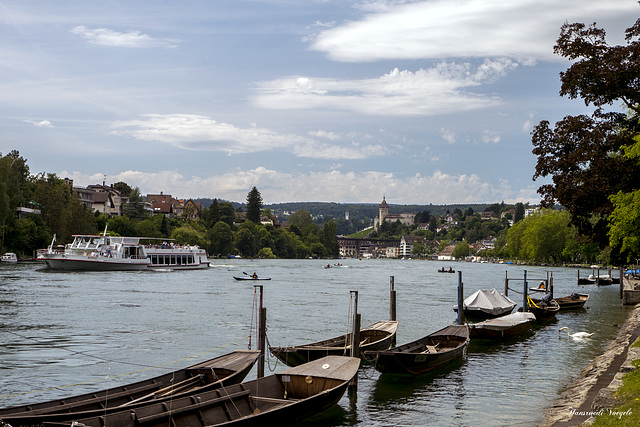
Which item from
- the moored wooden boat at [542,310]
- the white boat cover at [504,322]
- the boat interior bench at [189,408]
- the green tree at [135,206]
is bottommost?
the moored wooden boat at [542,310]

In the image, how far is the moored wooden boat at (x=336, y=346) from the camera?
23047 millimetres

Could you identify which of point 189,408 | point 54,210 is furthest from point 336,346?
point 54,210

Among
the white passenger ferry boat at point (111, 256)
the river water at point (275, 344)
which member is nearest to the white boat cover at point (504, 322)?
the river water at point (275, 344)

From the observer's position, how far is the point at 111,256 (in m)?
99.4

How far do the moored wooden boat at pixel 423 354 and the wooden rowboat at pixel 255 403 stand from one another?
294 centimetres

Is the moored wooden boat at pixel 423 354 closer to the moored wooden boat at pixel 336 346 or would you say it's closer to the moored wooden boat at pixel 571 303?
the moored wooden boat at pixel 336 346

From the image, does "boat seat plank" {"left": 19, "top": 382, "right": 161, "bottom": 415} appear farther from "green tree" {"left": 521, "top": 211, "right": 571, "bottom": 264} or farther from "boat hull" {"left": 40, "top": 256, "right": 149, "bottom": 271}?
"green tree" {"left": 521, "top": 211, "right": 571, "bottom": 264}

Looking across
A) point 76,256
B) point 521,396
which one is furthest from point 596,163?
point 76,256

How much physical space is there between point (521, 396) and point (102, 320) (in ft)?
98.6

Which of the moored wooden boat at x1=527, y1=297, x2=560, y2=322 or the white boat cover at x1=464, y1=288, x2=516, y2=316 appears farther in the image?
the white boat cover at x1=464, y1=288, x2=516, y2=316

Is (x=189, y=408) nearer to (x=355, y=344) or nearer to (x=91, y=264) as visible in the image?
(x=355, y=344)

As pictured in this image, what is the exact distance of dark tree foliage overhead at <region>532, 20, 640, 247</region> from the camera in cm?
3331

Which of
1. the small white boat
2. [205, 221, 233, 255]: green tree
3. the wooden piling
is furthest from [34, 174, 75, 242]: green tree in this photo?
the wooden piling

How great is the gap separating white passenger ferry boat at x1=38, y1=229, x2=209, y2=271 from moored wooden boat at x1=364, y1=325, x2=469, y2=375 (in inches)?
A: 2952
